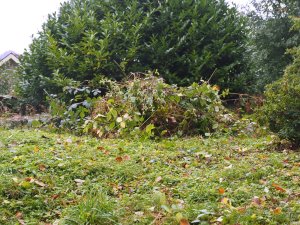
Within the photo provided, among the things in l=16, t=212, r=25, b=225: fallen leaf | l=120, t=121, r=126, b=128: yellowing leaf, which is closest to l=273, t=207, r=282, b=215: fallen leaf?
l=16, t=212, r=25, b=225: fallen leaf

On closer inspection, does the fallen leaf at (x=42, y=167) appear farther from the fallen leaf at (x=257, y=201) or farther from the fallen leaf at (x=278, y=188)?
the fallen leaf at (x=278, y=188)

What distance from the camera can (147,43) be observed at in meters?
8.21

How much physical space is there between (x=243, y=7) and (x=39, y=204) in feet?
47.5

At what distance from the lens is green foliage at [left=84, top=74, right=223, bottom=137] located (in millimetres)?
5969

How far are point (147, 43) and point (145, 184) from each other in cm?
546

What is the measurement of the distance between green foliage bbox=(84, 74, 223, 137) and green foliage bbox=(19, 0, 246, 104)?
1.43m

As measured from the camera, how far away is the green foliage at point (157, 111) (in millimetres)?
5969

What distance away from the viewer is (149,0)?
848cm

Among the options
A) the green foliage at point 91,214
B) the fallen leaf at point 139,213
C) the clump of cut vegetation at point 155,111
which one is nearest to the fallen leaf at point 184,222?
the fallen leaf at point 139,213

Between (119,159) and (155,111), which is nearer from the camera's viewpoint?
(119,159)

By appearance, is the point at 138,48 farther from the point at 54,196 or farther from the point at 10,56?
the point at 10,56

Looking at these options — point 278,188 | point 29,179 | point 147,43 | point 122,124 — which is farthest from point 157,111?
point 278,188

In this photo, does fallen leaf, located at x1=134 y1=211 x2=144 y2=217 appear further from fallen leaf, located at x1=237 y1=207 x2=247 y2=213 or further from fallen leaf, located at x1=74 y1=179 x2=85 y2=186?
fallen leaf, located at x1=74 y1=179 x2=85 y2=186

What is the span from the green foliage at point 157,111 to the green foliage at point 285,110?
1503 millimetres
